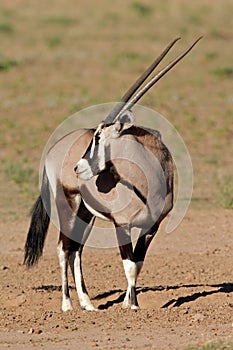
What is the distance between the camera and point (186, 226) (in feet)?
36.0

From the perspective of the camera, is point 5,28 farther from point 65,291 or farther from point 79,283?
point 65,291

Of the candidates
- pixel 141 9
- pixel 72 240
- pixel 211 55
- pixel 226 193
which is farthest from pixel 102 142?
pixel 141 9

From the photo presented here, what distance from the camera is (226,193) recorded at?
1221 centimetres

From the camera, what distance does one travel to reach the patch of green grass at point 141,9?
35.6 metres

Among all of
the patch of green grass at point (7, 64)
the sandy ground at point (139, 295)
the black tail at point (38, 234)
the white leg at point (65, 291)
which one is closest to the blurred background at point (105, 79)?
the patch of green grass at point (7, 64)

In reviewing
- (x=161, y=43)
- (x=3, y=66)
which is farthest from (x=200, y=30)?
(x=3, y=66)

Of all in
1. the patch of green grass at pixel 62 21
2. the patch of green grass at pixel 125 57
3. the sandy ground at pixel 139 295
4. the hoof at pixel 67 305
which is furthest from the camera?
the patch of green grass at pixel 62 21

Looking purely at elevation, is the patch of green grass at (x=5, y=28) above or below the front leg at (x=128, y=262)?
below

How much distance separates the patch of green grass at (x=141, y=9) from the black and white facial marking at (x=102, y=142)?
93.5 ft

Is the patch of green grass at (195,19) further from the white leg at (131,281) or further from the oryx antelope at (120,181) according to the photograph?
the white leg at (131,281)

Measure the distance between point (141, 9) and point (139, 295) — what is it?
95.7 feet

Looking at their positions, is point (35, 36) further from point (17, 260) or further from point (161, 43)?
point (17, 260)

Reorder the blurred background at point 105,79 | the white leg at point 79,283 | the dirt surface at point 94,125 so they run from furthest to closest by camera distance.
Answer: the blurred background at point 105,79 → the white leg at point 79,283 → the dirt surface at point 94,125

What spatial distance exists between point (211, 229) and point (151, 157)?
3393 millimetres
